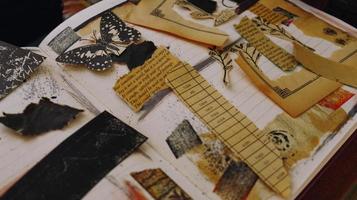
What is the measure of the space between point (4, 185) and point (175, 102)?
8.2 inches

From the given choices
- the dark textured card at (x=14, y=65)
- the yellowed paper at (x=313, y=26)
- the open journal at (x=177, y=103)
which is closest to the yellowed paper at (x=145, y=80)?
the open journal at (x=177, y=103)

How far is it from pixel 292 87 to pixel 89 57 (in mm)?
272

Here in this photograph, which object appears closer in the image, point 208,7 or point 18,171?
point 18,171

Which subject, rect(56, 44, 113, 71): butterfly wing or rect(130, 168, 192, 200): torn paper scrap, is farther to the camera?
rect(56, 44, 113, 71): butterfly wing

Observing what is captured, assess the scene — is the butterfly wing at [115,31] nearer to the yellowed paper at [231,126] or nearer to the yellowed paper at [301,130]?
the yellowed paper at [231,126]

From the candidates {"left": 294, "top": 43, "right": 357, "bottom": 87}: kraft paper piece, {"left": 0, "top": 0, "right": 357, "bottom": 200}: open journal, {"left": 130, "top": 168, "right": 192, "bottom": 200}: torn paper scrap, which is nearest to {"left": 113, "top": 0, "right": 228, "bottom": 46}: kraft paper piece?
{"left": 0, "top": 0, "right": 357, "bottom": 200}: open journal

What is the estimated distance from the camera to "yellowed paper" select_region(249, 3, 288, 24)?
1.90 ft

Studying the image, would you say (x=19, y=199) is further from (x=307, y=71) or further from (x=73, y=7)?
(x=73, y=7)

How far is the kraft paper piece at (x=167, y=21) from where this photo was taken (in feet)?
1.75

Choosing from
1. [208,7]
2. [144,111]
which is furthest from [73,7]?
[144,111]

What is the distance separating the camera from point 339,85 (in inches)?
19.2

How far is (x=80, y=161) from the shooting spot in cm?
38

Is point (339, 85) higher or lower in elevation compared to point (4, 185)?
lower

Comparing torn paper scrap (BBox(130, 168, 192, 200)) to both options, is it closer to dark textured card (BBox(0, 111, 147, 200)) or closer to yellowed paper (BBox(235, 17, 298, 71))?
dark textured card (BBox(0, 111, 147, 200))
